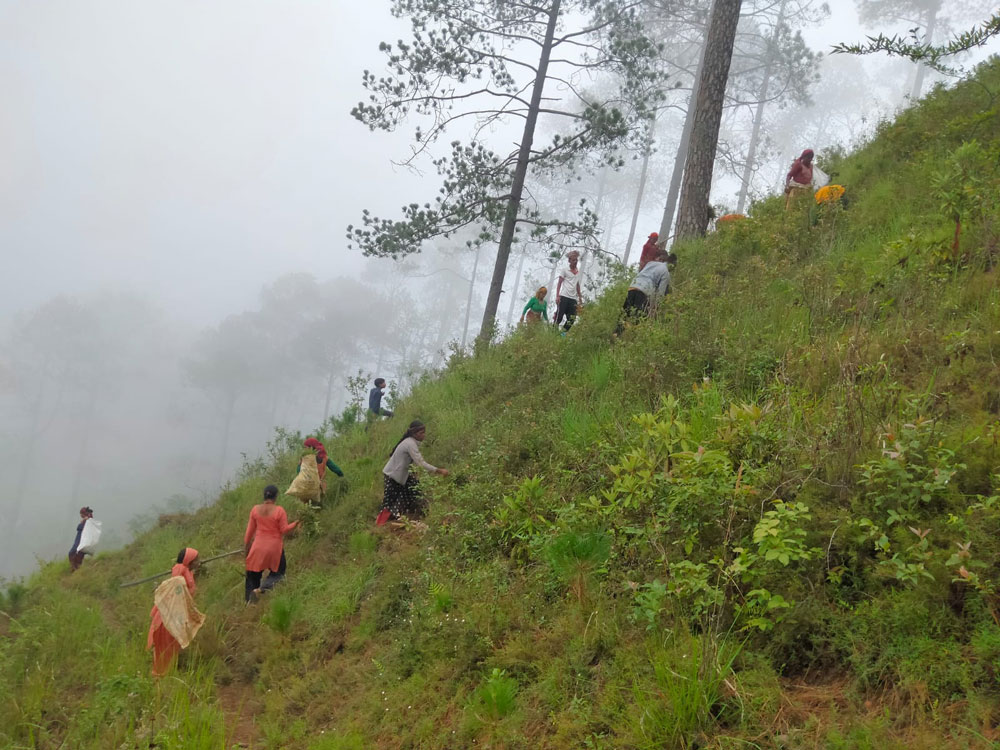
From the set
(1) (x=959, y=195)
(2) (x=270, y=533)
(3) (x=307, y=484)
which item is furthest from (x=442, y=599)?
(1) (x=959, y=195)

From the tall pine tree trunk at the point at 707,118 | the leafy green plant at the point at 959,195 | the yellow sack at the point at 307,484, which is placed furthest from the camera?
the tall pine tree trunk at the point at 707,118

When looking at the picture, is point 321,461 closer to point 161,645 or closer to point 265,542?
point 265,542

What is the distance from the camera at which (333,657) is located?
536 cm

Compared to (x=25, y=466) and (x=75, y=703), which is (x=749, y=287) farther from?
(x=25, y=466)

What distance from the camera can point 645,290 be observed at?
8.08m

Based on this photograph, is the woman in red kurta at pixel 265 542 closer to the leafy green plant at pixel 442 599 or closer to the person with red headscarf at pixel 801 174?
the leafy green plant at pixel 442 599

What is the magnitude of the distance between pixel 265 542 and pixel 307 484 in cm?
145

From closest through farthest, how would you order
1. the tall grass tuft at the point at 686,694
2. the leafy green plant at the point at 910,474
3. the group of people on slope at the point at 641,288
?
the tall grass tuft at the point at 686,694 < the leafy green plant at the point at 910,474 < the group of people on slope at the point at 641,288

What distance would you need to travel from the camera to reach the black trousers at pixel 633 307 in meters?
7.84

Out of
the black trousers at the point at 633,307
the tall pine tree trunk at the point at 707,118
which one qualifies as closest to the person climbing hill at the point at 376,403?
the black trousers at the point at 633,307

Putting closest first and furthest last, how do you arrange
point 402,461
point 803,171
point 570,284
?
point 402,461 < point 803,171 < point 570,284

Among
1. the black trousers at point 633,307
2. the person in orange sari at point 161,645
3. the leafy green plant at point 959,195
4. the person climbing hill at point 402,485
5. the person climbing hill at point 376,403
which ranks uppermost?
the leafy green plant at point 959,195

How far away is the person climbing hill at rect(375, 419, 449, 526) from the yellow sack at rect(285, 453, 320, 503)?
1345 millimetres

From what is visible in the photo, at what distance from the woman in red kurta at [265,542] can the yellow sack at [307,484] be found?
130 cm
